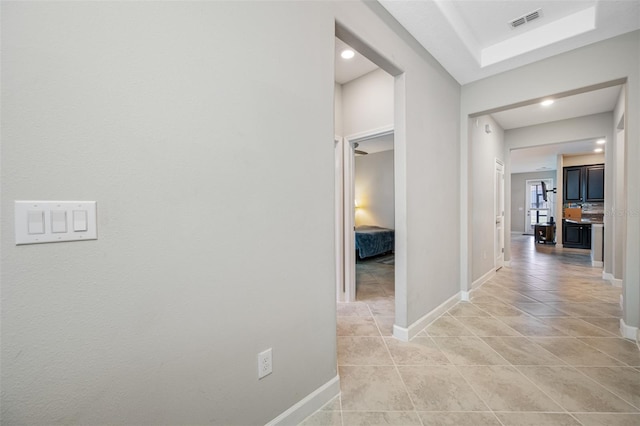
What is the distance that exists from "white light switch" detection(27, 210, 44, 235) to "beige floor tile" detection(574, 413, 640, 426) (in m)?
2.62

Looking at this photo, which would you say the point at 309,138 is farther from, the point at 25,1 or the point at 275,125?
the point at 25,1

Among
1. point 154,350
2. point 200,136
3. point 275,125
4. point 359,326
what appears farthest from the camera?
point 359,326

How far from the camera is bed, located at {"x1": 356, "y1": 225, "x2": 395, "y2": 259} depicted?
5.66 metres

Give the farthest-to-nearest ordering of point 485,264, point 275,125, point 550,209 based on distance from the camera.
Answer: point 550,209
point 485,264
point 275,125

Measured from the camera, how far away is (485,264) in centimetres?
416

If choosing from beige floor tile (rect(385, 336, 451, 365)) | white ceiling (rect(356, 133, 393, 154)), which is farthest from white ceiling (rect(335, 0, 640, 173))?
white ceiling (rect(356, 133, 393, 154))

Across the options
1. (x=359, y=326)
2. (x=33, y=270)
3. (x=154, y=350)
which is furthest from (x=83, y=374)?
(x=359, y=326)

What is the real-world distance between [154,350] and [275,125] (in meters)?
1.10

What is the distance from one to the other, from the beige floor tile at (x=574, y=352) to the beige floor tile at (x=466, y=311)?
0.56 m

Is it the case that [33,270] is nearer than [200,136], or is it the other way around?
[33,270]

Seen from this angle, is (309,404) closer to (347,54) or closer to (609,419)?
(609,419)

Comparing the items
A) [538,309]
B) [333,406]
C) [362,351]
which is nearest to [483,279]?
[538,309]

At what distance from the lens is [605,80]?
2369 millimetres

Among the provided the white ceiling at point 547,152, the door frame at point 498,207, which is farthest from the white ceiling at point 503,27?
the white ceiling at point 547,152
